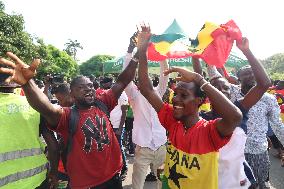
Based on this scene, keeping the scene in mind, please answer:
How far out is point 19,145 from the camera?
9.59ft

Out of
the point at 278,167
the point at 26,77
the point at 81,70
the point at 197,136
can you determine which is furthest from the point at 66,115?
the point at 81,70

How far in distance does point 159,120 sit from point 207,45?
1.30 m

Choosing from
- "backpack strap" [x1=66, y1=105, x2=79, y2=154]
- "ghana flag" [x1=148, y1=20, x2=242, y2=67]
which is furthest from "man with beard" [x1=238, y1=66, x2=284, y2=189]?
"backpack strap" [x1=66, y1=105, x2=79, y2=154]

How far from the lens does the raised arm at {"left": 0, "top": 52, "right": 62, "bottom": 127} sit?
101 inches

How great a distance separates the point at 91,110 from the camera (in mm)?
3879

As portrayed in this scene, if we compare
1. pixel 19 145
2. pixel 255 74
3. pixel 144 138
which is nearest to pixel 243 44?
pixel 255 74

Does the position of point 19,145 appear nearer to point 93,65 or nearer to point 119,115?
point 119,115

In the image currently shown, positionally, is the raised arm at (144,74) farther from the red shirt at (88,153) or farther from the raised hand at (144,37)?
the red shirt at (88,153)

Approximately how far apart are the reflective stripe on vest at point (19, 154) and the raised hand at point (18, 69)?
0.60 metres

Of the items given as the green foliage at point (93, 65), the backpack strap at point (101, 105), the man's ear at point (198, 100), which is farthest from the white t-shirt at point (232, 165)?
the green foliage at point (93, 65)

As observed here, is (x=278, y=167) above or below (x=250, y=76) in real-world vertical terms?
below

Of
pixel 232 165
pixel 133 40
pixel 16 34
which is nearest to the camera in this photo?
pixel 232 165

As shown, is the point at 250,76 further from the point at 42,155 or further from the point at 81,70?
the point at 81,70

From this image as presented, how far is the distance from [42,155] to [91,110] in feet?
2.80
